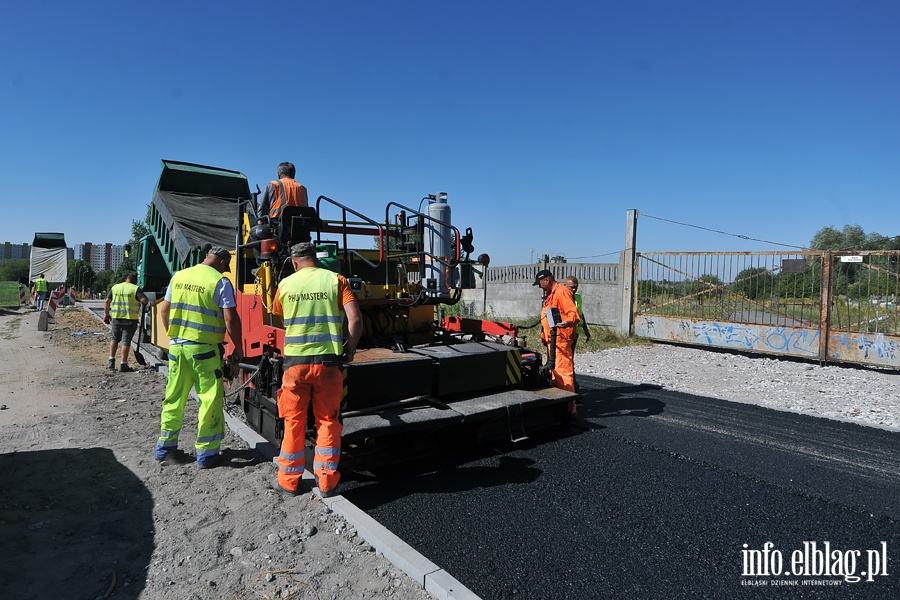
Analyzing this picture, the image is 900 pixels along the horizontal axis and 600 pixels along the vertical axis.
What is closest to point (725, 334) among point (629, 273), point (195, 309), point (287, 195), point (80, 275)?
point (629, 273)

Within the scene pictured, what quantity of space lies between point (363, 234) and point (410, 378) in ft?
6.01

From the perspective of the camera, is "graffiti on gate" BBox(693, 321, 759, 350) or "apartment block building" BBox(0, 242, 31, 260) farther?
"apartment block building" BBox(0, 242, 31, 260)

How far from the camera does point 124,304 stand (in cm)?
830

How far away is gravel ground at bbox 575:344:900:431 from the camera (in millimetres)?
6598

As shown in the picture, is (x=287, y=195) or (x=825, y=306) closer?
(x=287, y=195)

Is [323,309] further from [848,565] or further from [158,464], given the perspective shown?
[848,565]

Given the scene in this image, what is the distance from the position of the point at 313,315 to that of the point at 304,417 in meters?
0.69

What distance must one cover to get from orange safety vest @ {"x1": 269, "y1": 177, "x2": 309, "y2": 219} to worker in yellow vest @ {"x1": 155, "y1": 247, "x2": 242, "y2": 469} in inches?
32.8

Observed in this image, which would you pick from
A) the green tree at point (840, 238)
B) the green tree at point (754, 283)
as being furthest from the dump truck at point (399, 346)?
the green tree at point (840, 238)

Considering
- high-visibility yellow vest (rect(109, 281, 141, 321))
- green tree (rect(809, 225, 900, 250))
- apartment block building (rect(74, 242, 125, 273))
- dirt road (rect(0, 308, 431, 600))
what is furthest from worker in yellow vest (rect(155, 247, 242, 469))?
apartment block building (rect(74, 242, 125, 273))

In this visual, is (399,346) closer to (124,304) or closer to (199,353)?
(199,353)

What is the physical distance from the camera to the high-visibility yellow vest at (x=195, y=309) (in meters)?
4.29

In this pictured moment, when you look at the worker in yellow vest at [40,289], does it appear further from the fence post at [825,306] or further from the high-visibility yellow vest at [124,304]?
the fence post at [825,306]

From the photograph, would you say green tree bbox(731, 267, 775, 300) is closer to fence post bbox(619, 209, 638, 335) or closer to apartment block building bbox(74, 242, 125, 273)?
fence post bbox(619, 209, 638, 335)
